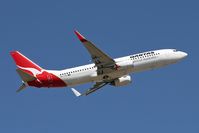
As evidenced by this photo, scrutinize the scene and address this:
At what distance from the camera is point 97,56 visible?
110812mm

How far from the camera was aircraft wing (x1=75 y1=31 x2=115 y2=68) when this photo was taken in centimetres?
10688

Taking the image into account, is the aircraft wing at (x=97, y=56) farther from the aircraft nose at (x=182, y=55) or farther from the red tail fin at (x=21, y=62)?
the aircraft nose at (x=182, y=55)

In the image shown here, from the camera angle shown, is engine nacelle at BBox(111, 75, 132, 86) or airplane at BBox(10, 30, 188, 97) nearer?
airplane at BBox(10, 30, 188, 97)

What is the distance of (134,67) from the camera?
371ft

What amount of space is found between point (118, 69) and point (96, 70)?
13.8 feet

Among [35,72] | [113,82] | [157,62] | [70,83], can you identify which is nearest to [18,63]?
[35,72]

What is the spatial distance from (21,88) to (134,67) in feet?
71.8

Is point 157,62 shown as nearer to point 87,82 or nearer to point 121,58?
Answer: point 121,58

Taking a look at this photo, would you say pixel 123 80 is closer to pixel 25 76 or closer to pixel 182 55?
pixel 182 55

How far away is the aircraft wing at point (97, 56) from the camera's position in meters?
107

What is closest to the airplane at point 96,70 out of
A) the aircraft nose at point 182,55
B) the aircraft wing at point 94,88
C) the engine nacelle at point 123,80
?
the engine nacelle at point 123,80

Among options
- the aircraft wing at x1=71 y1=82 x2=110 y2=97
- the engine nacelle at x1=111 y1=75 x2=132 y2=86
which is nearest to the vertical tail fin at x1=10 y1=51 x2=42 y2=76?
the aircraft wing at x1=71 y1=82 x2=110 y2=97

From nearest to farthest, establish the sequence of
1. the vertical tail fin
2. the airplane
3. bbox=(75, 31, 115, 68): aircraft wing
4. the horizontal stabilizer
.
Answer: bbox=(75, 31, 115, 68): aircraft wing
the horizontal stabilizer
the airplane
the vertical tail fin

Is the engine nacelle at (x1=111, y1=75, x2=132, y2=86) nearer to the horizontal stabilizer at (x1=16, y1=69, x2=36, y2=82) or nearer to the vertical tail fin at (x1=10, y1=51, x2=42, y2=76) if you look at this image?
the vertical tail fin at (x1=10, y1=51, x2=42, y2=76)
